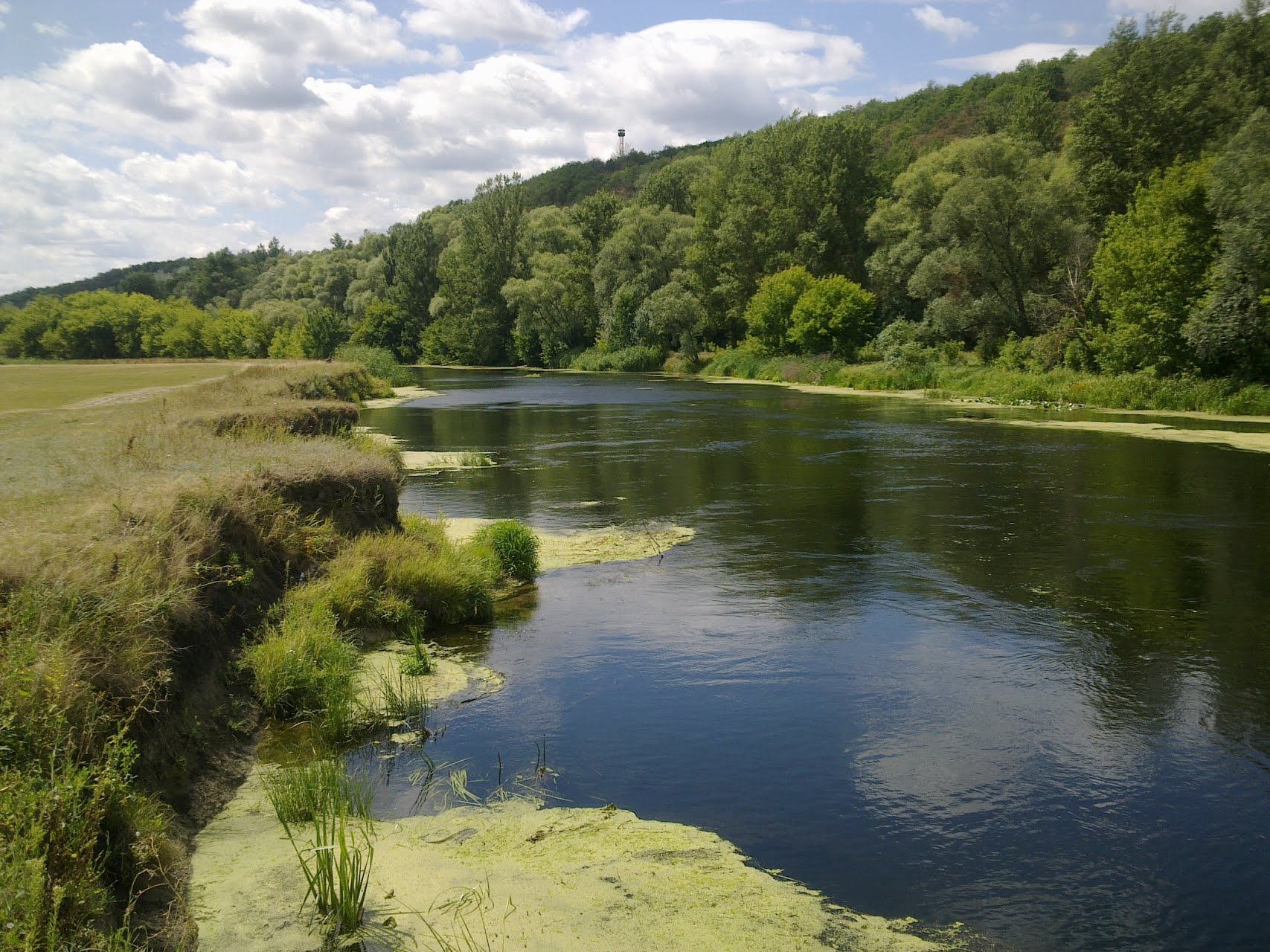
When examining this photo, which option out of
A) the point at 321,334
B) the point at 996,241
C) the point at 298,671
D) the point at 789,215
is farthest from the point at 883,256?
the point at 298,671

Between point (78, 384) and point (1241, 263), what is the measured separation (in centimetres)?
4226

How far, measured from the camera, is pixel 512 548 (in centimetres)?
1488

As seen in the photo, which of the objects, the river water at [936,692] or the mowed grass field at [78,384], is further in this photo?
the mowed grass field at [78,384]

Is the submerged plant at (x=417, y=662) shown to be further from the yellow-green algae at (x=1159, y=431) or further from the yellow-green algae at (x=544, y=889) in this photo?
the yellow-green algae at (x=1159, y=431)

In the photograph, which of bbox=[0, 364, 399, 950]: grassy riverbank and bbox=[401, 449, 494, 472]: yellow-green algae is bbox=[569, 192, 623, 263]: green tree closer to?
bbox=[401, 449, 494, 472]: yellow-green algae

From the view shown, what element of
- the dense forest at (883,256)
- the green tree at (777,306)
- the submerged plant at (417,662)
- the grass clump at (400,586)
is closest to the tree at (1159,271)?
the dense forest at (883,256)

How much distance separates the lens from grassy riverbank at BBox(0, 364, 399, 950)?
5.05 m

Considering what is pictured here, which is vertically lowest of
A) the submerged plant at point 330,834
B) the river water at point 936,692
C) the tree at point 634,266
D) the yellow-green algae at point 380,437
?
the river water at point 936,692

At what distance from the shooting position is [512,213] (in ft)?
335

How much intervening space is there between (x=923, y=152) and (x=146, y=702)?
8929 cm

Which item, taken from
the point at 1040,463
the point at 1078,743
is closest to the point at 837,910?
the point at 1078,743

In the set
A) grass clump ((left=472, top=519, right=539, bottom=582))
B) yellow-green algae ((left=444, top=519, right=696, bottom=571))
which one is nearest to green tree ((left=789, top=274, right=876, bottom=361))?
yellow-green algae ((left=444, top=519, right=696, bottom=571))

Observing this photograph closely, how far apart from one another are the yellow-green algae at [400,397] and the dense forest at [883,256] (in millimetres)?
22847

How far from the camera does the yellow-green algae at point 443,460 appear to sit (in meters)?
26.8
